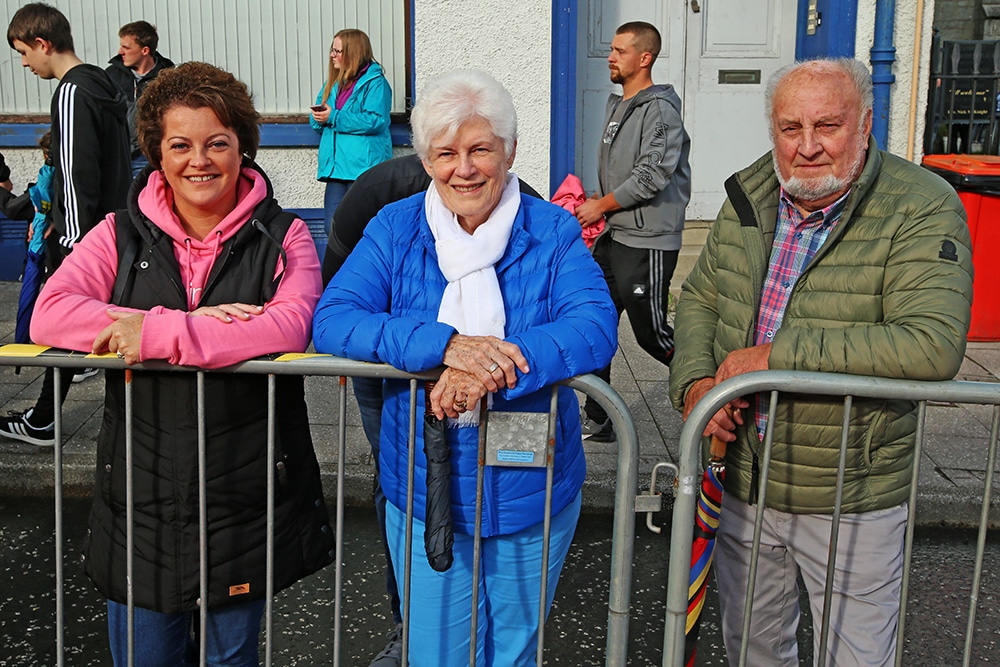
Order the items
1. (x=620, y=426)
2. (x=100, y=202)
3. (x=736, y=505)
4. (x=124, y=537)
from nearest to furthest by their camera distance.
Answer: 1. (x=620, y=426)
2. (x=124, y=537)
3. (x=736, y=505)
4. (x=100, y=202)

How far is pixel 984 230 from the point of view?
7.13 m

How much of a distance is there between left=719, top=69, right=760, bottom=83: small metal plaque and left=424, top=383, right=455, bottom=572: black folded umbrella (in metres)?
6.76

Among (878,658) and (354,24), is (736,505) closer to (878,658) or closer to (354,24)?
(878,658)

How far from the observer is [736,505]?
9.36 feet

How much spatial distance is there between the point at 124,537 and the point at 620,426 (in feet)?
4.13

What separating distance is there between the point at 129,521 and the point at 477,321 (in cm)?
98

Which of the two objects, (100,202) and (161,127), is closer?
(161,127)

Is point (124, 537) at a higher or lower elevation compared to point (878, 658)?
higher

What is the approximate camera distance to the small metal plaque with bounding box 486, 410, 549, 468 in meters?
2.48

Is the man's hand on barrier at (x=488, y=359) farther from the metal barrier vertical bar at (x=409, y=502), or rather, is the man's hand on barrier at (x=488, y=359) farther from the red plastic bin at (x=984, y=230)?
the red plastic bin at (x=984, y=230)

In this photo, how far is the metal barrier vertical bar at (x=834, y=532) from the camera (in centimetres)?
247

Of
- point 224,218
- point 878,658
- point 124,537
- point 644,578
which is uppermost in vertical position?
point 224,218

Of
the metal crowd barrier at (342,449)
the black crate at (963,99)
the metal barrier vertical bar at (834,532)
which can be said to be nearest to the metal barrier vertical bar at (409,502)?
the metal crowd barrier at (342,449)

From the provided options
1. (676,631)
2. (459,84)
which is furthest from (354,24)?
(676,631)
